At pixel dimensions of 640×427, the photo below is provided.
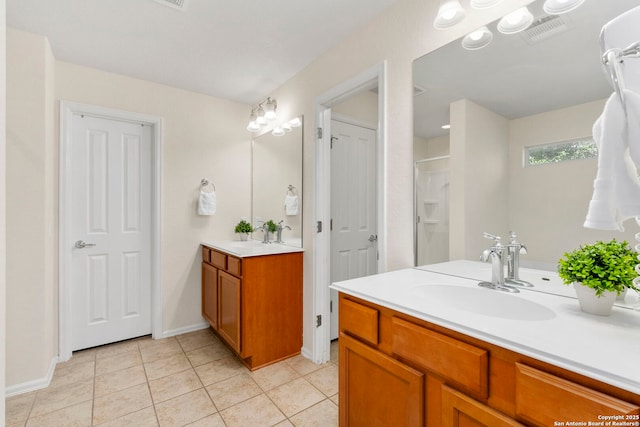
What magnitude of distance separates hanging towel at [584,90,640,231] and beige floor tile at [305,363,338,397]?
1.75m

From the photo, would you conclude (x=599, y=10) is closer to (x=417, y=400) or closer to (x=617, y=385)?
(x=617, y=385)

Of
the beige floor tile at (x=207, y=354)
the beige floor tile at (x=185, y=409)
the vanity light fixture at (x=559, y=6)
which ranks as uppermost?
the vanity light fixture at (x=559, y=6)

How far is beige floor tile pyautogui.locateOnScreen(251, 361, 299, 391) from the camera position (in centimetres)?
204

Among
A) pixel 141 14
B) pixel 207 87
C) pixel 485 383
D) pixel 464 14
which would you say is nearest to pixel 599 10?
pixel 464 14

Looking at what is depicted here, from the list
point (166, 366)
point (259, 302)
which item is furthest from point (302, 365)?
point (166, 366)

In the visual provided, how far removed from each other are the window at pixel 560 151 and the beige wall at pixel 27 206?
2.91 m

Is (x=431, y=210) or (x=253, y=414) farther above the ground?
(x=431, y=210)

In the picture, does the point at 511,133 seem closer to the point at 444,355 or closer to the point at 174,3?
the point at 444,355

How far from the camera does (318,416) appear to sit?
5.57 ft

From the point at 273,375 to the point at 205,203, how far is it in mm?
1702

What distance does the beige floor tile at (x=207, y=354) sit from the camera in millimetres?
2355

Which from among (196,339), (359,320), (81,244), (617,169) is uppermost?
(617,169)

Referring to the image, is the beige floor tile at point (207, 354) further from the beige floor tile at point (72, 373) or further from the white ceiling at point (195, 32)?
the white ceiling at point (195, 32)

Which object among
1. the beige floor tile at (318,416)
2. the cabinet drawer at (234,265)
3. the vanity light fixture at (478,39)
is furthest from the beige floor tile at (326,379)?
the vanity light fixture at (478,39)
